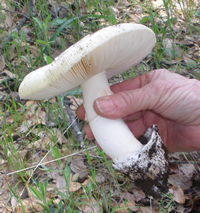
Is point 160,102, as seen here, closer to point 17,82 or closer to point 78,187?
point 78,187

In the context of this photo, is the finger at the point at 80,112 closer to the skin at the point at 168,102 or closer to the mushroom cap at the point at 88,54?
the skin at the point at 168,102

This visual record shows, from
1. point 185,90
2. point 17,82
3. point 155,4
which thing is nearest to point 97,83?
point 185,90

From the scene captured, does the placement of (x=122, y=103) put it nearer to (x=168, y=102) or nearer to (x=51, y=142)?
(x=168, y=102)

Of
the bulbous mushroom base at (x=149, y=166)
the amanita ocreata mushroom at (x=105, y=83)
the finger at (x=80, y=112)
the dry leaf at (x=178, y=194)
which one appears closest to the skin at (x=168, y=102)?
the amanita ocreata mushroom at (x=105, y=83)

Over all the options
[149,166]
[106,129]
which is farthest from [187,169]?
[106,129]

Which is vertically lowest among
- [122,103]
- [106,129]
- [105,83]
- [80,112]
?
[80,112]

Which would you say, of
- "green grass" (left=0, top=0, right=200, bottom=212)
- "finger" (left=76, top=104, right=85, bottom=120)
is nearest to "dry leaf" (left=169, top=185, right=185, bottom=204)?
"green grass" (left=0, top=0, right=200, bottom=212)

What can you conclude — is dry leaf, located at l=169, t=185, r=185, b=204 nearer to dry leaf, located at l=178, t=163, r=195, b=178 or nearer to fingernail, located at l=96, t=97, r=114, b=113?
dry leaf, located at l=178, t=163, r=195, b=178
